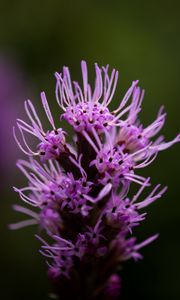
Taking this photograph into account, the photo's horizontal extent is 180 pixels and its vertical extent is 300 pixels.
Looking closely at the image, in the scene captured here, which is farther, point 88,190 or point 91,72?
A: point 91,72

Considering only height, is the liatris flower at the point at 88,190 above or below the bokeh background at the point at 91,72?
below

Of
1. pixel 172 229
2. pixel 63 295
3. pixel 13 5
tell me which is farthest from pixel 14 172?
pixel 63 295

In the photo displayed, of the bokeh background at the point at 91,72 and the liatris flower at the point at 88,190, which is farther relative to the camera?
the bokeh background at the point at 91,72

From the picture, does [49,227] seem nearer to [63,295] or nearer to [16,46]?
[63,295]

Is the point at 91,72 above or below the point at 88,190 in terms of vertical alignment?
above
